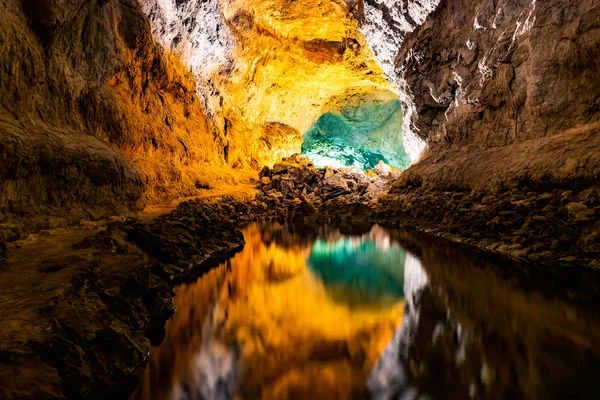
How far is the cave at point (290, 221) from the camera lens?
3.06 metres

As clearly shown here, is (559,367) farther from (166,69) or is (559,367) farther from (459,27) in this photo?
(166,69)

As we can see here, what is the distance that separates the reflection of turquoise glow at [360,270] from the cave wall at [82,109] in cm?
591

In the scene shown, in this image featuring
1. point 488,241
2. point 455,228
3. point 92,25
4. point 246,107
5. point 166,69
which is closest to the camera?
point 488,241

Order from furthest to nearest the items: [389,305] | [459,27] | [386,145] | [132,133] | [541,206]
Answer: [386,145] < [459,27] < [132,133] < [541,206] < [389,305]

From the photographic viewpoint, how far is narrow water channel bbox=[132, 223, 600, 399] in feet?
9.52

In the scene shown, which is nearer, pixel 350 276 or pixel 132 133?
pixel 350 276

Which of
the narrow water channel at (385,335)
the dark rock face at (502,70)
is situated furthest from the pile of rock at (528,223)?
the dark rock face at (502,70)

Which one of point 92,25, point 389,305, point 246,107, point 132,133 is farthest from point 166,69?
point 389,305

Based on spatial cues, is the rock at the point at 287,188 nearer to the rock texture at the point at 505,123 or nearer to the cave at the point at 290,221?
the cave at the point at 290,221

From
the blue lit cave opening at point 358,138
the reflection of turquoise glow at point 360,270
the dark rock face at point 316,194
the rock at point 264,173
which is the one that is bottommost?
the reflection of turquoise glow at point 360,270

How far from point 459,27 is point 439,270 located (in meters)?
11.6

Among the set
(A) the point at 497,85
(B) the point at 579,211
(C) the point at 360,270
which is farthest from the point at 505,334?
(A) the point at 497,85

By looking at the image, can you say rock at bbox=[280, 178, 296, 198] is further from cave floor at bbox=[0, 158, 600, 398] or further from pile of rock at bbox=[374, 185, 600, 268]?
pile of rock at bbox=[374, 185, 600, 268]

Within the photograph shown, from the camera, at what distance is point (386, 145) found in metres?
35.2
